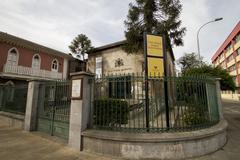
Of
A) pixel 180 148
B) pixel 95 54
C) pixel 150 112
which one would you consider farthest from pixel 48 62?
pixel 180 148

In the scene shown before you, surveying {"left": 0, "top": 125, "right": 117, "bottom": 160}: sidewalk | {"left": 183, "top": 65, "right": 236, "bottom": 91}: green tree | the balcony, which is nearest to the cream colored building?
{"left": 183, "top": 65, "right": 236, "bottom": 91}: green tree

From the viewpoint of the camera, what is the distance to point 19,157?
159 inches

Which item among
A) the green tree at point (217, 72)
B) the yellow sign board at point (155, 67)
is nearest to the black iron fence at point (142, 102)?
the yellow sign board at point (155, 67)

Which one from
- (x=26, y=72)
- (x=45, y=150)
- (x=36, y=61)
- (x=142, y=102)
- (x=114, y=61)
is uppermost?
(x=36, y=61)

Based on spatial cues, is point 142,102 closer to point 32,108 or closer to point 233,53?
point 32,108

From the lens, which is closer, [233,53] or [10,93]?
[10,93]

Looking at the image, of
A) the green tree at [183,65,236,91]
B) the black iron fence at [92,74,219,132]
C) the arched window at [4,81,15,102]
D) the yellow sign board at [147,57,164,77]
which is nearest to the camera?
the black iron fence at [92,74,219,132]

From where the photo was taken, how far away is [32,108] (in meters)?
6.83

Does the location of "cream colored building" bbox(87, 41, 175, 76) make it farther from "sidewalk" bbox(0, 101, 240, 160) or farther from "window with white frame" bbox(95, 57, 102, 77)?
"sidewalk" bbox(0, 101, 240, 160)

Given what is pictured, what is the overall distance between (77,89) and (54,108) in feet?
6.50

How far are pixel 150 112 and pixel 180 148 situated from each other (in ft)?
4.42

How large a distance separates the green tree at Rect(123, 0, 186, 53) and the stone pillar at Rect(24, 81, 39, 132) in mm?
8860

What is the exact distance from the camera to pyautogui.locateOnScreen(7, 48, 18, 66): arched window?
15009 millimetres

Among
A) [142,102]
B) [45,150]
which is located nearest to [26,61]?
[45,150]
